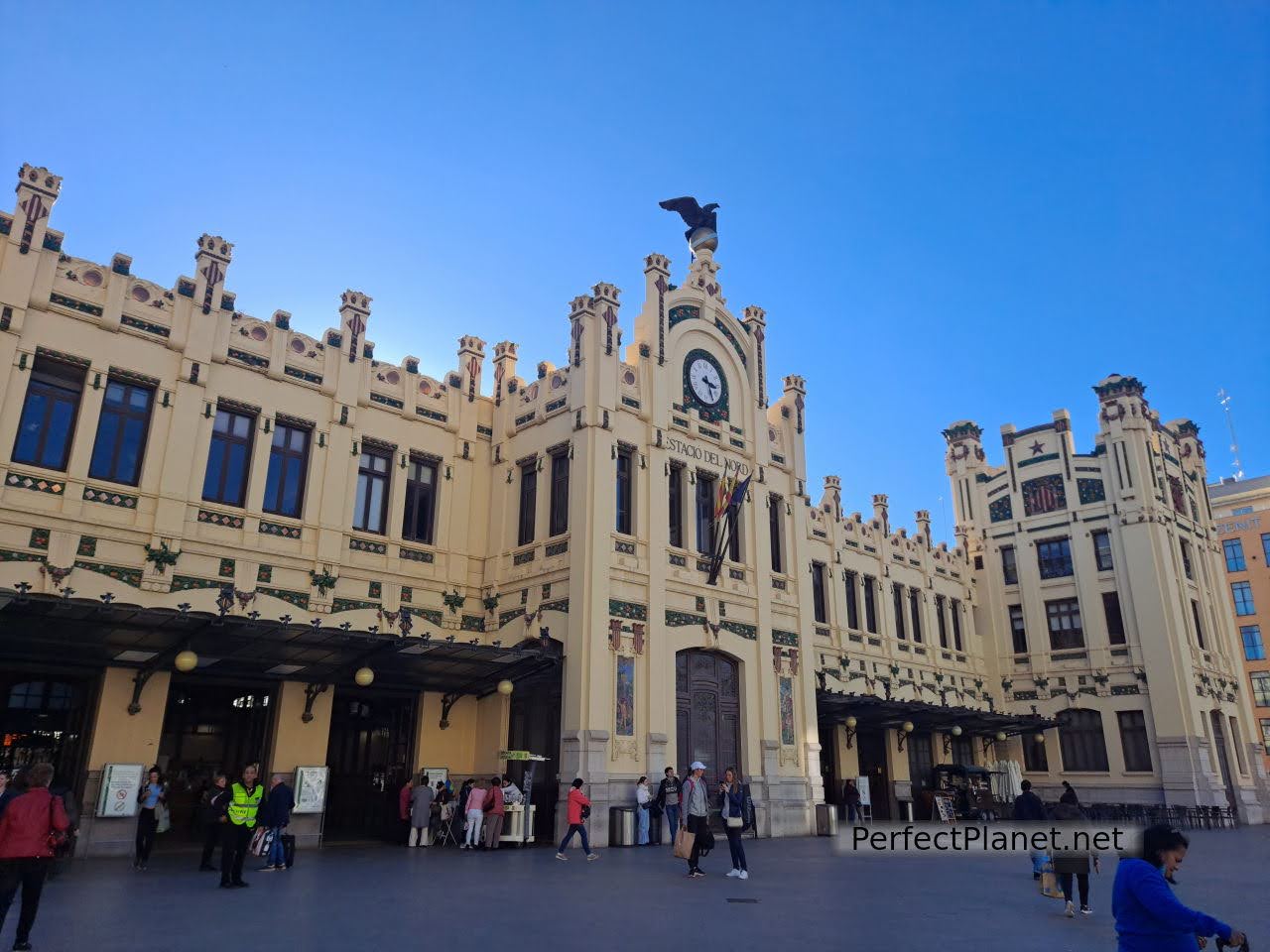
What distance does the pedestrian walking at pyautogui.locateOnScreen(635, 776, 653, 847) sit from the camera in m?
20.2

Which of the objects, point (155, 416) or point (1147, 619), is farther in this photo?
point (1147, 619)

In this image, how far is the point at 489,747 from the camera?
2234 cm

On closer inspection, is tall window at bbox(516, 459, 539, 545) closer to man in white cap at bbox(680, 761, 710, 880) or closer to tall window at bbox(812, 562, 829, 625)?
man in white cap at bbox(680, 761, 710, 880)

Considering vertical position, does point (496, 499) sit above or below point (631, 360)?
below

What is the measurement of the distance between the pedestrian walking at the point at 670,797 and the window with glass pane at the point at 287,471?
9.97 m

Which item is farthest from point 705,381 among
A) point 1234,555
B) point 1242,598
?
point 1234,555

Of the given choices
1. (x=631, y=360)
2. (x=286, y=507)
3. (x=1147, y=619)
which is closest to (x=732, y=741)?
(x=631, y=360)

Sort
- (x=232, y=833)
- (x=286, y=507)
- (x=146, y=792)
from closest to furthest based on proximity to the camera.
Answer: (x=232, y=833)
(x=146, y=792)
(x=286, y=507)

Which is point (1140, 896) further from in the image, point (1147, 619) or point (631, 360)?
point (1147, 619)

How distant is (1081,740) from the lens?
3762 centimetres

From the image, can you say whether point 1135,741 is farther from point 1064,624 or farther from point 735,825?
point 735,825

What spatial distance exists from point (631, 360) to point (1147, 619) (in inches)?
982

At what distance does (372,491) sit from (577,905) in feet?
44.4

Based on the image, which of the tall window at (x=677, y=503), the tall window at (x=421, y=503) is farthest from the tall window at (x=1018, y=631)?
the tall window at (x=421, y=503)
